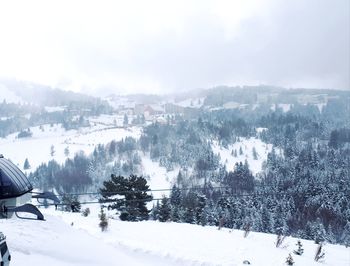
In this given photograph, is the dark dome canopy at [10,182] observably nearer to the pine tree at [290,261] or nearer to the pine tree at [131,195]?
the pine tree at [290,261]

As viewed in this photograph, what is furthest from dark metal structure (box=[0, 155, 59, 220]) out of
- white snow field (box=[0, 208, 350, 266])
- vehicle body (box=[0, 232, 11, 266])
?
white snow field (box=[0, 208, 350, 266])

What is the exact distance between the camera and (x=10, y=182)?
5.65m

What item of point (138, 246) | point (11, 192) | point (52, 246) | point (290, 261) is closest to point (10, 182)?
point (11, 192)

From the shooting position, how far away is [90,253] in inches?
466

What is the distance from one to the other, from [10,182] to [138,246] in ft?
33.6

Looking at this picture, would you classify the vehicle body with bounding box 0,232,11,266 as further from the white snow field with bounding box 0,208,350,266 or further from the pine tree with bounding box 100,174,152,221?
the pine tree with bounding box 100,174,152,221

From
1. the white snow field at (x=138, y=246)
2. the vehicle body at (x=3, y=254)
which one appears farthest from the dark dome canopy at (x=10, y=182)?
the white snow field at (x=138, y=246)

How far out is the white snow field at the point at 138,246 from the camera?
35.8 ft

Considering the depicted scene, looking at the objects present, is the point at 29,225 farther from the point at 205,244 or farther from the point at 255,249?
the point at 255,249

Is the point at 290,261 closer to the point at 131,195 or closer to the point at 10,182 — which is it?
the point at 10,182

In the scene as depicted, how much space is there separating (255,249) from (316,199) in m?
110

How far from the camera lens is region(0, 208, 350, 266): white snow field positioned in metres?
10.9

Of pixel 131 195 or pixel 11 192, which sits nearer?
pixel 11 192

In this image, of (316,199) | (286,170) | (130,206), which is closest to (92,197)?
(286,170)
